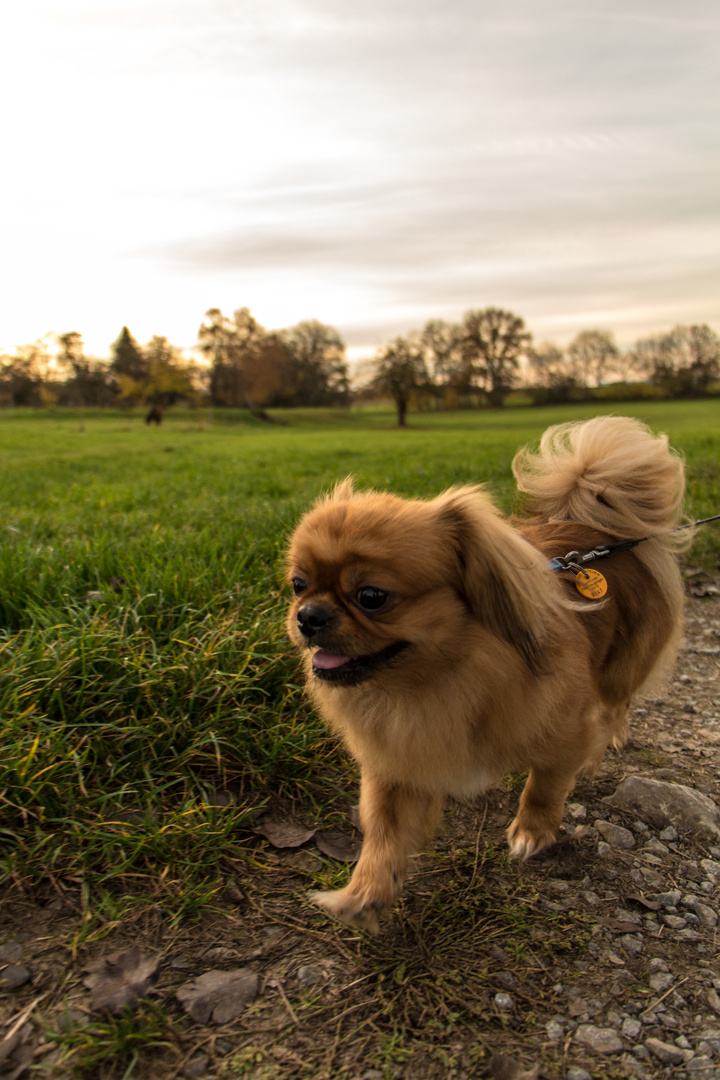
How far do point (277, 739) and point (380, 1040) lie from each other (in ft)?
4.10

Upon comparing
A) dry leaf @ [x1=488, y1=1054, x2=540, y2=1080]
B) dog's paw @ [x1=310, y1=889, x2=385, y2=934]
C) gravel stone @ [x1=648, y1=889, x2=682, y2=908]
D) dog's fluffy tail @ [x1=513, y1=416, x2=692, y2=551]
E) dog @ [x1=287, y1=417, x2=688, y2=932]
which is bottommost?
gravel stone @ [x1=648, y1=889, x2=682, y2=908]

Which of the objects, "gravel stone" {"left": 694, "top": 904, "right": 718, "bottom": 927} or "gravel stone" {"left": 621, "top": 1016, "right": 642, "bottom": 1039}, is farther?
"gravel stone" {"left": 694, "top": 904, "right": 718, "bottom": 927}

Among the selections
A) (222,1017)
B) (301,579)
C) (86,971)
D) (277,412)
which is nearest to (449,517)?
(301,579)

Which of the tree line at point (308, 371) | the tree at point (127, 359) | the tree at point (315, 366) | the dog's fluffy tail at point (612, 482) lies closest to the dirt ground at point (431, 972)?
the dog's fluffy tail at point (612, 482)

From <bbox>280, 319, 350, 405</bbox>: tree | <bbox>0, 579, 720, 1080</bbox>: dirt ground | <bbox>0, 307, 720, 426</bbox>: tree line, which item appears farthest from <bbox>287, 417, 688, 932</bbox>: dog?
<bbox>280, 319, 350, 405</bbox>: tree

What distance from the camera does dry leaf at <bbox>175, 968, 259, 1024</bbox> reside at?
1948mm

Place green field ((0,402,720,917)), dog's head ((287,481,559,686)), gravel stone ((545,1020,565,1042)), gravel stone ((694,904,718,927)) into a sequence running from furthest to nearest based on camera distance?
green field ((0,402,720,917)) < gravel stone ((694,904,718,927)) < dog's head ((287,481,559,686)) < gravel stone ((545,1020,565,1042))

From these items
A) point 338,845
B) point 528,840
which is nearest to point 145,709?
point 338,845

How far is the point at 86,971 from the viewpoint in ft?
6.68

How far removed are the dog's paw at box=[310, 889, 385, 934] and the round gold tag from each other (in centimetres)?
138

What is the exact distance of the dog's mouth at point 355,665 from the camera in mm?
2170

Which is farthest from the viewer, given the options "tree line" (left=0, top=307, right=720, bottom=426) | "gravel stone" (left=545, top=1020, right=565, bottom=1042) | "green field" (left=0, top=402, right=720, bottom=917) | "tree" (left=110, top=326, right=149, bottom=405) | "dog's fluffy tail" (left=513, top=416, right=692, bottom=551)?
"tree" (left=110, top=326, right=149, bottom=405)

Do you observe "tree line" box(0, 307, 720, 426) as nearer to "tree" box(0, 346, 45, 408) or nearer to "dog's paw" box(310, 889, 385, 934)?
"tree" box(0, 346, 45, 408)

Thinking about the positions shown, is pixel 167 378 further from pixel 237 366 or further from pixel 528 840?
pixel 528 840
